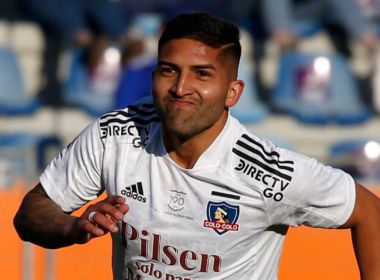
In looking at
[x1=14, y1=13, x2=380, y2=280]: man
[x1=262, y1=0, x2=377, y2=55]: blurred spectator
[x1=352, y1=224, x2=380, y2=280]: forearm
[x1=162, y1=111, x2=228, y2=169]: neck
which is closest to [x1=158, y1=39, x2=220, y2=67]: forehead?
[x1=14, y1=13, x2=380, y2=280]: man

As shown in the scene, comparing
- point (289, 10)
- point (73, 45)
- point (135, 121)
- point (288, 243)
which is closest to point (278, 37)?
point (289, 10)

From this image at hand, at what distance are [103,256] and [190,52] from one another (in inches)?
89.9

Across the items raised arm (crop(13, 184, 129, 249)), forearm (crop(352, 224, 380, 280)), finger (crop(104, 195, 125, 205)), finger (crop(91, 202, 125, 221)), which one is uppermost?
finger (crop(104, 195, 125, 205))

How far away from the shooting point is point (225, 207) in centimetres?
251

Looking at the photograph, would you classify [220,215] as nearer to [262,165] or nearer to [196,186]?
[196,186]

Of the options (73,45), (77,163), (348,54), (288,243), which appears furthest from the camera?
(348,54)

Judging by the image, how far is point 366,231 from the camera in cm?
263

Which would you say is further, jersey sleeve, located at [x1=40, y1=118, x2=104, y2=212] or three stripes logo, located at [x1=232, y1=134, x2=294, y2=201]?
jersey sleeve, located at [x1=40, y1=118, x2=104, y2=212]

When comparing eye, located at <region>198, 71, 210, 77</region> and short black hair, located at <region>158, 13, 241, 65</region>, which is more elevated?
short black hair, located at <region>158, 13, 241, 65</region>

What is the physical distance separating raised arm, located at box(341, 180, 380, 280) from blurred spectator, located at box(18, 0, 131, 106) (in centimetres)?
594

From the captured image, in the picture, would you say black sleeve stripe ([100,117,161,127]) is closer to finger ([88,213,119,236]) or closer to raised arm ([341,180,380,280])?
finger ([88,213,119,236])

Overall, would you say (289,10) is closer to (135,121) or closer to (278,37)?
(278,37)

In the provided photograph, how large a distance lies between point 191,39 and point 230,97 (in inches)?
12.9

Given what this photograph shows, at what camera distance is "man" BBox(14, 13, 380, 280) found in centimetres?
245
